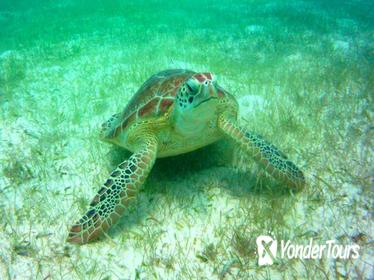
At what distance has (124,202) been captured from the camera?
3113 millimetres

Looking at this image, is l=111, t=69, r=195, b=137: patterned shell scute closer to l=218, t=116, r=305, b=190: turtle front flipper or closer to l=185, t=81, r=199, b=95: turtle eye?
l=185, t=81, r=199, b=95: turtle eye

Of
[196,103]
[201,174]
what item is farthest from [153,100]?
[201,174]

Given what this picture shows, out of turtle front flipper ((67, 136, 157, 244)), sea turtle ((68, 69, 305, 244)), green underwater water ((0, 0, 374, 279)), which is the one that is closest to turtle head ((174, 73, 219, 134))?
sea turtle ((68, 69, 305, 244))

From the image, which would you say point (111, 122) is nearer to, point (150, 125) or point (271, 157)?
point (150, 125)

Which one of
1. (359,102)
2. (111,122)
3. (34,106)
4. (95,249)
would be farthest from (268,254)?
(34,106)

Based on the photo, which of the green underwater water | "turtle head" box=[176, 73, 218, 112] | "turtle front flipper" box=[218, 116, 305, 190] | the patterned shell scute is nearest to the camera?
the green underwater water

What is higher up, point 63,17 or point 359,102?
point 359,102

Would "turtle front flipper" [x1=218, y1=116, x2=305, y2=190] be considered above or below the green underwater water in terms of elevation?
above

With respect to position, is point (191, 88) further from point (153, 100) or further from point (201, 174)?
point (201, 174)

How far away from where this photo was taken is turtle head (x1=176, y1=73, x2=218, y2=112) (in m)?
3.02

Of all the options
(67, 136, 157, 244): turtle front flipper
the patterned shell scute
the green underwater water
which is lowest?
the green underwater water

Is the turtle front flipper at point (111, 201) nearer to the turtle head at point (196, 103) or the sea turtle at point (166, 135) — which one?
the sea turtle at point (166, 135)

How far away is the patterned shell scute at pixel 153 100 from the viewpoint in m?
3.93

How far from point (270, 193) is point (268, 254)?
922 millimetres
